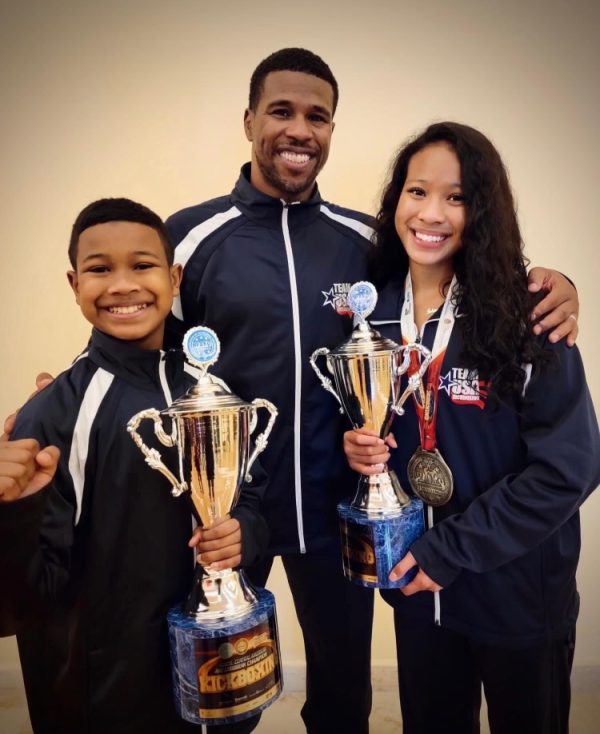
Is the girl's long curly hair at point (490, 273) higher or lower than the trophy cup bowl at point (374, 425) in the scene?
higher

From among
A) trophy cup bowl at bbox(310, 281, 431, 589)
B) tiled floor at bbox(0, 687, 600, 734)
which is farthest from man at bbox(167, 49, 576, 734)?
tiled floor at bbox(0, 687, 600, 734)

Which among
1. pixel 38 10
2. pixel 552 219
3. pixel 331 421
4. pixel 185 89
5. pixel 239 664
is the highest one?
pixel 38 10

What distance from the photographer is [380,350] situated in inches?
41.9

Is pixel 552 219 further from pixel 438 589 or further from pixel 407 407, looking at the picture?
pixel 438 589

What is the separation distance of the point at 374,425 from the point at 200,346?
0.41 metres

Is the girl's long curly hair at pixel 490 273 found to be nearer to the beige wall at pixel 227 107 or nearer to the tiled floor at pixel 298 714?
the beige wall at pixel 227 107

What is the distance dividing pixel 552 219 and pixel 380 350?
1152 millimetres

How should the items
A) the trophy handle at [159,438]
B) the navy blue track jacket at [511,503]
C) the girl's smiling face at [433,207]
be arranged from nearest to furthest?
1. the trophy handle at [159,438]
2. the navy blue track jacket at [511,503]
3. the girl's smiling face at [433,207]

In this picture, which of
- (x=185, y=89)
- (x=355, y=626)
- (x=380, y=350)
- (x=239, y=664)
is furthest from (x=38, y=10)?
(x=355, y=626)

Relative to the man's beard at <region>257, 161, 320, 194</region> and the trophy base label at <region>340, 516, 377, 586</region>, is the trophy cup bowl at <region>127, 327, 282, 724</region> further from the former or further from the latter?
the man's beard at <region>257, 161, 320, 194</region>

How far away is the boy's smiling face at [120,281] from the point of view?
3.29 feet

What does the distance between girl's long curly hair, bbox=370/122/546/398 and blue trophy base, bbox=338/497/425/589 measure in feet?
1.00

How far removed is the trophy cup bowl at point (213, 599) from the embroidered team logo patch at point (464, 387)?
36cm

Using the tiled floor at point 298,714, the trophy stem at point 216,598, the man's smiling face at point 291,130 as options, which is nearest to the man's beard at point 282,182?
the man's smiling face at point 291,130
